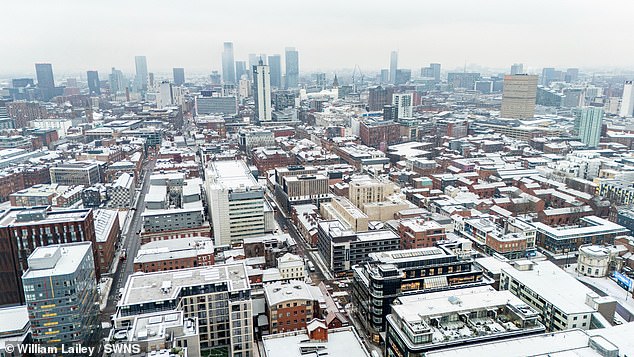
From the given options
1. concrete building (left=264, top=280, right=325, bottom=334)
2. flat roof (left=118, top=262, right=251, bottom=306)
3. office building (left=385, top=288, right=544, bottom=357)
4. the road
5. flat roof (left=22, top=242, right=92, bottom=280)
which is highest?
flat roof (left=22, top=242, right=92, bottom=280)

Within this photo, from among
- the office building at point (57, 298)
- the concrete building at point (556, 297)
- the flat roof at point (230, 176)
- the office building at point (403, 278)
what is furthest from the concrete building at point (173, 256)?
the concrete building at point (556, 297)

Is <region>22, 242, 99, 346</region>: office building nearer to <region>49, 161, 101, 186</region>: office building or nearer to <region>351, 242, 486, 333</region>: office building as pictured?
<region>351, 242, 486, 333</region>: office building

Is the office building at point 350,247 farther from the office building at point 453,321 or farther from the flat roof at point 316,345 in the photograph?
the flat roof at point 316,345

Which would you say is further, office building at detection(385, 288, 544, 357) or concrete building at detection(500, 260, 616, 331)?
concrete building at detection(500, 260, 616, 331)

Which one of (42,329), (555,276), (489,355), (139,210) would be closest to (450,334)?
(489,355)

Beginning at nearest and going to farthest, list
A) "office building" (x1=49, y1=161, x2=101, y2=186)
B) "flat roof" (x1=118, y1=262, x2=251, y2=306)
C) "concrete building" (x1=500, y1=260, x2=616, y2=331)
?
"flat roof" (x1=118, y1=262, x2=251, y2=306), "concrete building" (x1=500, y1=260, x2=616, y2=331), "office building" (x1=49, y1=161, x2=101, y2=186)

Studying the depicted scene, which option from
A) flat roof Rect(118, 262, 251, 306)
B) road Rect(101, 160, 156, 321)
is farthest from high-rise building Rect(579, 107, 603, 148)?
flat roof Rect(118, 262, 251, 306)

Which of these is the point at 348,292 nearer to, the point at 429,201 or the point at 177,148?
the point at 429,201
